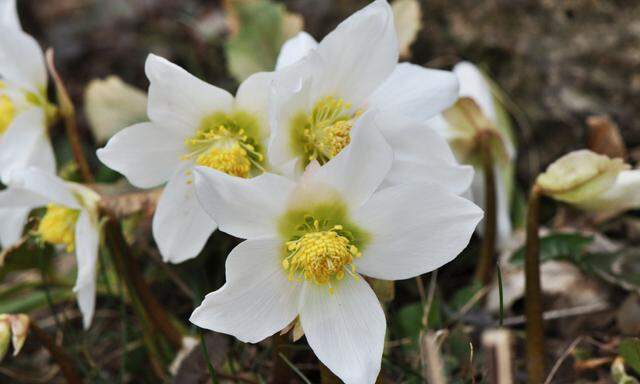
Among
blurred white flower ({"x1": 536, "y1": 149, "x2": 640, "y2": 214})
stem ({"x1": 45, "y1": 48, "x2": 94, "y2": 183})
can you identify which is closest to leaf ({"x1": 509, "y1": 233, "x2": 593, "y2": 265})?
blurred white flower ({"x1": 536, "y1": 149, "x2": 640, "y2": 214})

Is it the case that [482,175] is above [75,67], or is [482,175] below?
above

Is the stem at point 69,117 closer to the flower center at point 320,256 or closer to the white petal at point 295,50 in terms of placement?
the white petal at point 295,50

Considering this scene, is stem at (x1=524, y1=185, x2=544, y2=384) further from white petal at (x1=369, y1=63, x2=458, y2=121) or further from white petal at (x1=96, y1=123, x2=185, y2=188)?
white petal at (x1=96, y1=123, x2=185, y2=188)

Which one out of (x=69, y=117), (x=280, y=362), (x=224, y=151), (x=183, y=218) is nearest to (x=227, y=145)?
(x=224, y=151)

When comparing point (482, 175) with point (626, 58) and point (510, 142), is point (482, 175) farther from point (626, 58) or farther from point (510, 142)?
point (626, 58)

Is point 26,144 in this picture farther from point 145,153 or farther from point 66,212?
point 145,153

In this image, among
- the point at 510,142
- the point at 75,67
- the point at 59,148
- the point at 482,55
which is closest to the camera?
the point at 510,142

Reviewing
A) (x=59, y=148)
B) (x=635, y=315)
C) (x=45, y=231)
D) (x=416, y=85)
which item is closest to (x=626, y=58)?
(x=635, y=315)

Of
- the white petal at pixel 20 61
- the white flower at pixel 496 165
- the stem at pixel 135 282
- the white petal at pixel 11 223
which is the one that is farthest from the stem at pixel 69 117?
the white flower at pixel 496 165

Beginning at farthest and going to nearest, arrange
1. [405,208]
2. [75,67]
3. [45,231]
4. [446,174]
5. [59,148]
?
1. [75,67]
2. [59,148]
3. [45,231]
4. [446,174]
5. [405,208]
